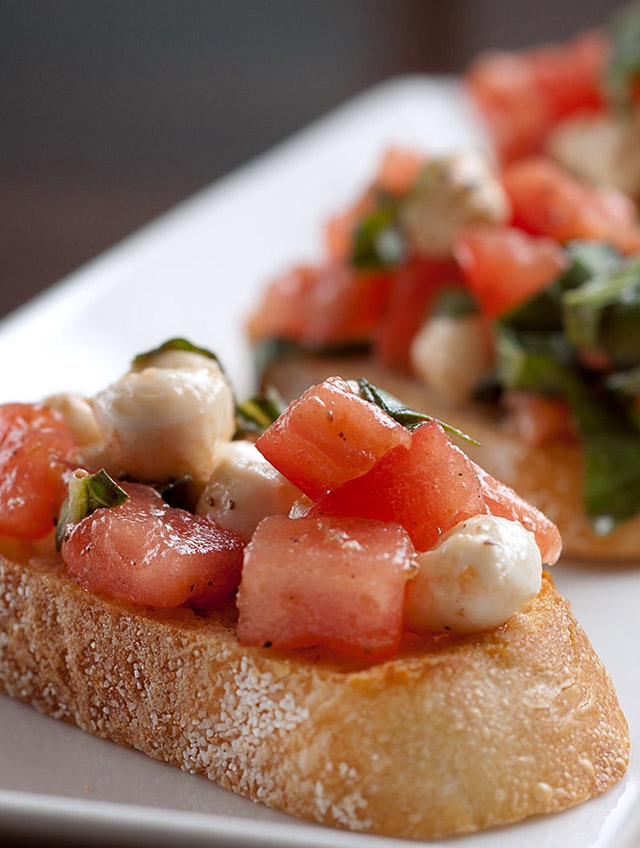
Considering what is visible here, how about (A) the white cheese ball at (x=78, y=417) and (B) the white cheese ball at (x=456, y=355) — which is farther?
(B) the white cheese ball at (x=456, y=355)

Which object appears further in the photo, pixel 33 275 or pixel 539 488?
pixel 33 275

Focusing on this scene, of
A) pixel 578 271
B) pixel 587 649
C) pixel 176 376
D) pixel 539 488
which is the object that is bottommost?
pixel 539 488

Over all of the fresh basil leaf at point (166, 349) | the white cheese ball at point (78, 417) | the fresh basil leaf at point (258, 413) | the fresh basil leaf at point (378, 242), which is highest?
the fresh basil leaf at point (166, 349)

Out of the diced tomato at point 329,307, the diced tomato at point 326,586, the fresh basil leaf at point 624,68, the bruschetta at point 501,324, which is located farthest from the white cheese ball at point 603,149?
the diced tomato at point 326,586

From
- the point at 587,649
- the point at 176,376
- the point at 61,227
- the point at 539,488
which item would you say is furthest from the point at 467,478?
the point at 61,227

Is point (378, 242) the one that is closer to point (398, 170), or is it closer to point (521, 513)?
point (398, 170)

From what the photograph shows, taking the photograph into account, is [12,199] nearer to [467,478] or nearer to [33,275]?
[33,275]

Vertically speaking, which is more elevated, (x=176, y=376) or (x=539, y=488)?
(x=176, y=376)

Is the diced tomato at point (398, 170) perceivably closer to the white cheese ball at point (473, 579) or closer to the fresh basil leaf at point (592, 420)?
the fresh basil leaf at point (592, 420)
